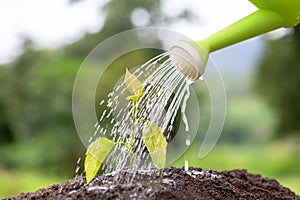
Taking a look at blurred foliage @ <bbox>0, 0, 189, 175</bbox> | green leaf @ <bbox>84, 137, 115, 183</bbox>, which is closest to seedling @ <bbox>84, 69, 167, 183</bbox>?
green leaf @ <bbox>84, 137, 115, 183</bbox>

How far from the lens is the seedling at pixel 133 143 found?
98cm

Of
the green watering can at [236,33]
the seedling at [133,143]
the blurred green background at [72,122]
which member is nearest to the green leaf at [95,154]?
the seedling at [133,143]

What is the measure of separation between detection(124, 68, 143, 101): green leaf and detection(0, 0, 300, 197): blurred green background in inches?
59.5

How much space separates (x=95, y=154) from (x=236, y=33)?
0.34 metres

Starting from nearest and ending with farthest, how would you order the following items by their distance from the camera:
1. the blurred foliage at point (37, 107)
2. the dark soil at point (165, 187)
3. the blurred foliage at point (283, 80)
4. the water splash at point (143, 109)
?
the dark soil at point (165, 187) < the water splash at point (143, 109) < the blurred foliage at point (37, 107) < the blurred foliage at point (283, 80)

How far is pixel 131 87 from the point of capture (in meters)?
1.01

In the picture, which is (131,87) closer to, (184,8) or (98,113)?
(98,113)

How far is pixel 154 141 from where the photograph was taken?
100cm

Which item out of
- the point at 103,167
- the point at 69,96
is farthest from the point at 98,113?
the point at 69,96

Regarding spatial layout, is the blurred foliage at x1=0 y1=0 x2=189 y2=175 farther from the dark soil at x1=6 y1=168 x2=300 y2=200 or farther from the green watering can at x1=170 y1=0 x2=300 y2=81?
the green watering can at x1=170 y1=0 x2=300 y2=81

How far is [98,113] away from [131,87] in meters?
0.11

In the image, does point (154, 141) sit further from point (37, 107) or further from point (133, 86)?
point (37, 107)

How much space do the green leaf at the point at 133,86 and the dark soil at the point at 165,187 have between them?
0.49 ft

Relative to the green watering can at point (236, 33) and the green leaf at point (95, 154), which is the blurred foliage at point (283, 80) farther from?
the green leaf at point (95, 154)
